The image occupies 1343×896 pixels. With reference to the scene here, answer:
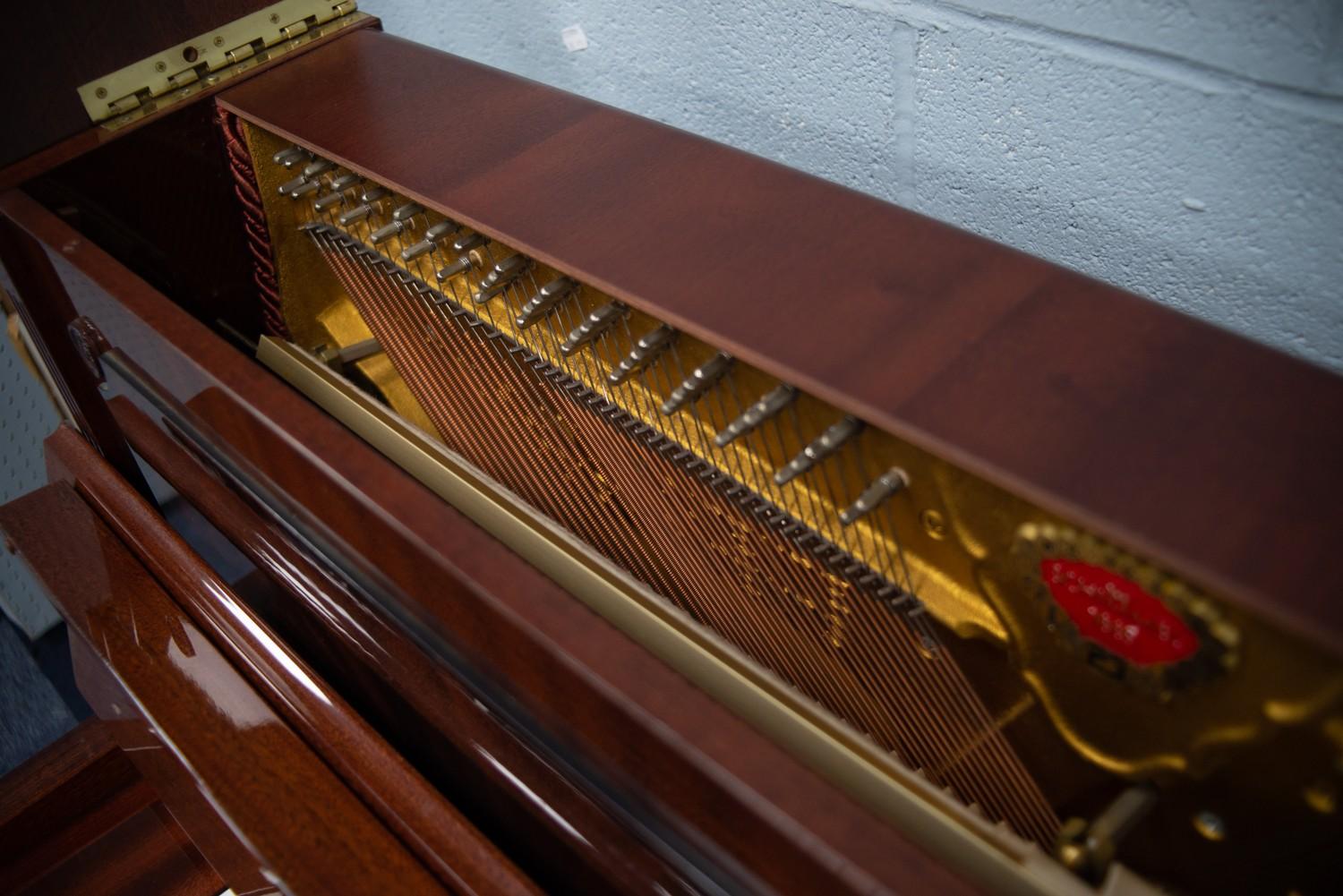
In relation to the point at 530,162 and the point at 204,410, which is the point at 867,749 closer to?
Answer: the point at 530,162

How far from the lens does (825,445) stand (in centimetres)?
82

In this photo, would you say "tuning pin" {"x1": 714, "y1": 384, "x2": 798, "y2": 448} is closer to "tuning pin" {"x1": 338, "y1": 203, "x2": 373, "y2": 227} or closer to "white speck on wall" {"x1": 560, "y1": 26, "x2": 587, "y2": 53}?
"tuning pin" {"x1": 338, "y1": 203, "x2": 373, "y2": 227}

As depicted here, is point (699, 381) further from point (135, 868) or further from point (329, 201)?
point (135, 868)

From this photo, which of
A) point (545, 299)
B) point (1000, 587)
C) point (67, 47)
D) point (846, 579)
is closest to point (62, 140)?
point (67, 47)

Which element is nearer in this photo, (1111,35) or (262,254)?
(1111,35)

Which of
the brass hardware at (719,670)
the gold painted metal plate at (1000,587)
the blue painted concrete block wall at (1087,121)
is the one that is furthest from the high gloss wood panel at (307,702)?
the blue painted concrete block wall at (1087,121)

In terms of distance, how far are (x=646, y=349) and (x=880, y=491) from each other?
0.23 m

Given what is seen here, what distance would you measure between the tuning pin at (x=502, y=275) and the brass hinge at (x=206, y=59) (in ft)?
1.93

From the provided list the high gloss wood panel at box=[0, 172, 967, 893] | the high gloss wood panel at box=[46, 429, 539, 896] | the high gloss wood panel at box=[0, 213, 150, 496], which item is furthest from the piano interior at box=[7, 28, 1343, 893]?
the high gloss wood panel at box=[0, 213, 150, 496]

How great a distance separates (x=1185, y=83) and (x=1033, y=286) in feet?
1.25

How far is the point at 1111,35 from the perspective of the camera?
A: 111 cm

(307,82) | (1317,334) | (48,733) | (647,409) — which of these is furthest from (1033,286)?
(48,733)

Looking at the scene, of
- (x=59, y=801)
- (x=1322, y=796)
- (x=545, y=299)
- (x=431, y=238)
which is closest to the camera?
(x=1322, y=796)

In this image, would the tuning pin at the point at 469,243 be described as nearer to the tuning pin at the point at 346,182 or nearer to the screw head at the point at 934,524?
the tuning pin at the point at 346,182
